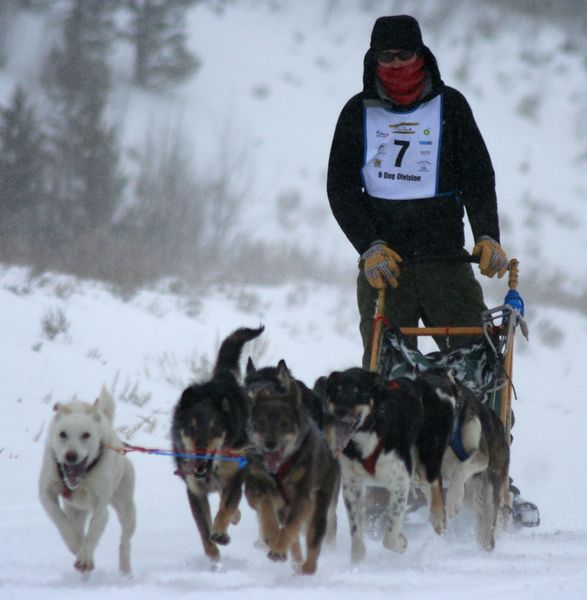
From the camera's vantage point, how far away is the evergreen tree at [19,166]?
19.2 m

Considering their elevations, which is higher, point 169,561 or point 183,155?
point 183,155

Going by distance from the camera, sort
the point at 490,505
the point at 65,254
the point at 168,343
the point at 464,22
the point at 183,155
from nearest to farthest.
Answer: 1. the point at 490,505
2. the point at 168,343
3. the point at 65,254
4. the point at 183,155
5. the point at 464,22

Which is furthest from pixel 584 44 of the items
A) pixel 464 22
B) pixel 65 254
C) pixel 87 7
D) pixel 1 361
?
pixel 1 361

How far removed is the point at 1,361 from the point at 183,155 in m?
14.8

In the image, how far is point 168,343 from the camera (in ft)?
33.8

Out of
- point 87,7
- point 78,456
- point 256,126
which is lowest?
point 78,456

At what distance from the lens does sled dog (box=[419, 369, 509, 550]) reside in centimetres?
448

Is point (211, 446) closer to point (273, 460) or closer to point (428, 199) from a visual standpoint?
point (273, 460)

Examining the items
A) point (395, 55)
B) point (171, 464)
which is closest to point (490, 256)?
point (395, 55)

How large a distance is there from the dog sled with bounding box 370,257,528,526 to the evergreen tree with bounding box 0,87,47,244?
15.1 metres

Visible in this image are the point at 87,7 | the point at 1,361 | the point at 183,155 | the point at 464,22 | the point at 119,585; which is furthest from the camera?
the point at 464,22

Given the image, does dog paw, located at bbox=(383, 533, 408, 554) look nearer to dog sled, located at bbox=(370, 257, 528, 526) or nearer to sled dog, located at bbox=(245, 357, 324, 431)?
sled dog, located at bbox=(245, 357, 324, 431)

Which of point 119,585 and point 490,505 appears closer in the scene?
point 119,585

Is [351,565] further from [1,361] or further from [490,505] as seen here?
[1,361]
